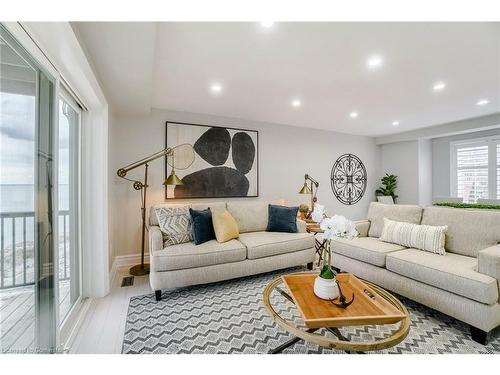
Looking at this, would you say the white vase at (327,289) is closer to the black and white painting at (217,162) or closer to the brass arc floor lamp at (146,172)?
the brass arc floor lamp at (146,172)

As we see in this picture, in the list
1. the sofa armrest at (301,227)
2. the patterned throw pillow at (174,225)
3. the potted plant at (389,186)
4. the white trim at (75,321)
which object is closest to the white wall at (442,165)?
the potted plant at (389,186)

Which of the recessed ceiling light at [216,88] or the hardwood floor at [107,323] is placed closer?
the hardwood floor at [107,323]

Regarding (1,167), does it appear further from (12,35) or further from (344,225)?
(344,225)

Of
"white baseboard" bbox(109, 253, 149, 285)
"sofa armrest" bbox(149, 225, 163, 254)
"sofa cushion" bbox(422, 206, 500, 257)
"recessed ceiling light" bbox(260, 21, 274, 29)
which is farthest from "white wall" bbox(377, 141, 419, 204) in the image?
"white baseboard" bbox(109, 253, 149, 285)

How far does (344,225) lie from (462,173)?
567 centimetres

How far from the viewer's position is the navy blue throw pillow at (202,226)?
2.70 m

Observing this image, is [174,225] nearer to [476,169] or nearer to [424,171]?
[424,171]

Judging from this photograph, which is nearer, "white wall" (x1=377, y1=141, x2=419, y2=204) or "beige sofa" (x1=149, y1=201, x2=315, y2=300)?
"beige sofa" (x1=149, y1=201, x2=315, y2=300)

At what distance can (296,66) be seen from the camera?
2.41 m

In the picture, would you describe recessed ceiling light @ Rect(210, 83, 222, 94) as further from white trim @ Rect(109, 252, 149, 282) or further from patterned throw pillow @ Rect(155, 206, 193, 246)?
white trim @ Rect(109, 252, 149, 282)

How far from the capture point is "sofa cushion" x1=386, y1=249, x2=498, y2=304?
1698 mm

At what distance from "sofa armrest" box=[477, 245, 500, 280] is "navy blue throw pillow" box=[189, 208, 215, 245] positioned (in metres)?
2.49
